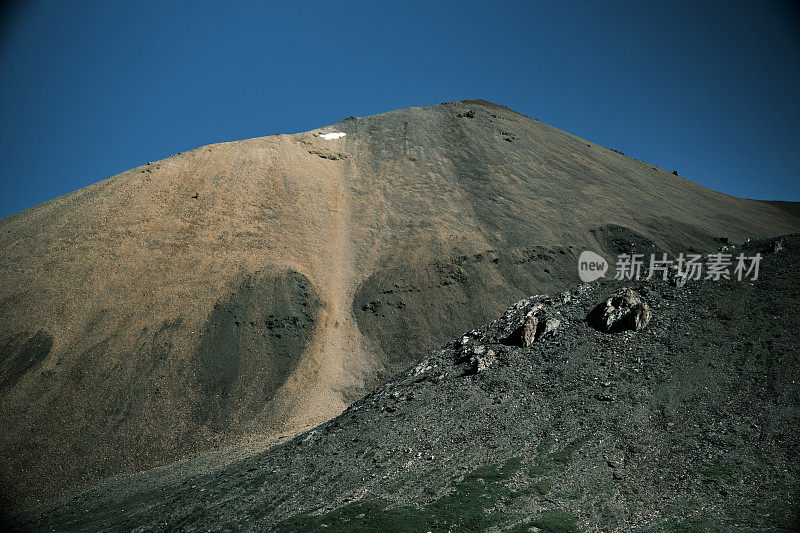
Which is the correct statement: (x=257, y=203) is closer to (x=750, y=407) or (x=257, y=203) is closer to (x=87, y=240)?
(x=87, y=240)

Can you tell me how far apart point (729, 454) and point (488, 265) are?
3759cm

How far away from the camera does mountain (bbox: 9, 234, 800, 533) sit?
19188 millimetres

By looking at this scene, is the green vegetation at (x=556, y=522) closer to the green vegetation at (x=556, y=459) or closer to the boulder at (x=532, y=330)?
the green vegetation at (x=556, y=459)

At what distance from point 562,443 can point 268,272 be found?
3782 centimetres

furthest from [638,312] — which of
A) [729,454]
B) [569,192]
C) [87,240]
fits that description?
[87,240]

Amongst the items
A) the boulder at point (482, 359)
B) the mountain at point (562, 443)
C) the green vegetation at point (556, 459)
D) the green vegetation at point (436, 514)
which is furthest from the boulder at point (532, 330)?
the green vegetation at point (436, 514)

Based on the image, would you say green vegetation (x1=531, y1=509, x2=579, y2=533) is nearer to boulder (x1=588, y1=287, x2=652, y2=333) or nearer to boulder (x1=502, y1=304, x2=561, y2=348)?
boulder (x1=502, y1=304, x2=561, y2=348)

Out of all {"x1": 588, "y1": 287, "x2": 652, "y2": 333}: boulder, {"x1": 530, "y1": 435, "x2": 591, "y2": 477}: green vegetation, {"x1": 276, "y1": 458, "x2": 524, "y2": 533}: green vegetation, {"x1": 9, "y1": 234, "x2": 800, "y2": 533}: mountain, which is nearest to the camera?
{"x1": 9, "y1": 234, "x2": 800, "y2": 533}: mountain

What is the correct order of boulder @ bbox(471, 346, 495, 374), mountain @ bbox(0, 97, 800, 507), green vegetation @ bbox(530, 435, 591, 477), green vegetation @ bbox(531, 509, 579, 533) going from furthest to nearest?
mountain @ bbox(0, 97, 800, 507) → boulder @ bbox(471, 346, 495, 374) → green vegetation @ bbox(530, 435, 591, 477) → green vegetation @ bbox(531, 509, 579, 533)

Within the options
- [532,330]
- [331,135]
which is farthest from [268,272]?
[331,135]

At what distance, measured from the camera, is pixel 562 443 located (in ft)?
75.0

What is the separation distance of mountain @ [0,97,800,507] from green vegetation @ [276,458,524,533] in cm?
1848

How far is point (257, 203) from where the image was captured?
196 ft

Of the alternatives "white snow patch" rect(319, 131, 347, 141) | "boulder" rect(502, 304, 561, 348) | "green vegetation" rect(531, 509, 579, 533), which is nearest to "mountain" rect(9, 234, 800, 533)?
"green vegetation" rect(531, 509, 579, 533)
